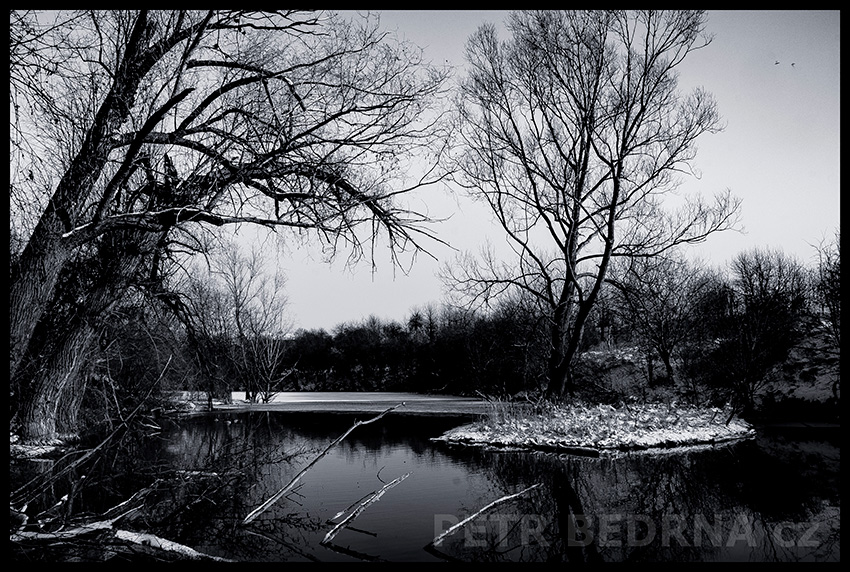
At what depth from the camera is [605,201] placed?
20.6 metres

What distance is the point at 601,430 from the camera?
1474 cm

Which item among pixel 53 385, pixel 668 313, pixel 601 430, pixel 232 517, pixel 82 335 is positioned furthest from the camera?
pixel 668 313

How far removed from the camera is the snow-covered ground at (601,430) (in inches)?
567

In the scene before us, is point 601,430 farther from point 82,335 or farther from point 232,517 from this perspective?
point 82,335

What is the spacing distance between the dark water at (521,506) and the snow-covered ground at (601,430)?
→ 925 millimetres

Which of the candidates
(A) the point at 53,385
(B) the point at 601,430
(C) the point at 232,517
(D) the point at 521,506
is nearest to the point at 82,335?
(A) the point at 53,385

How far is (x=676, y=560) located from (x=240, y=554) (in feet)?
13.7

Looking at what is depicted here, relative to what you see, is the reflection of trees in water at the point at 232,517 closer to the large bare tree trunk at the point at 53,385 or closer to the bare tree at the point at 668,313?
the large bare tree trunk at the point at 53,385

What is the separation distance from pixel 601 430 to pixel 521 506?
7124 millimetres

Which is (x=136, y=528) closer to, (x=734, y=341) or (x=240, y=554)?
(x=240, y=554)

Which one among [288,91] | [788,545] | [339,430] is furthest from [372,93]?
[339,430]

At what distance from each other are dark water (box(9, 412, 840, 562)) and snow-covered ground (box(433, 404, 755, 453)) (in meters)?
0.92

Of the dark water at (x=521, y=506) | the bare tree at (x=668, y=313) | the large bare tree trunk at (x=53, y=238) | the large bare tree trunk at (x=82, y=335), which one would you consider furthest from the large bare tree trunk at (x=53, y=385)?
the bare tree at (x=668, y=313)

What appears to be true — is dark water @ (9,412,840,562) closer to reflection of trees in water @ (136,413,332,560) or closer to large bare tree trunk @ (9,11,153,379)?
reflection of trees in water @ (136,413,332,560)
